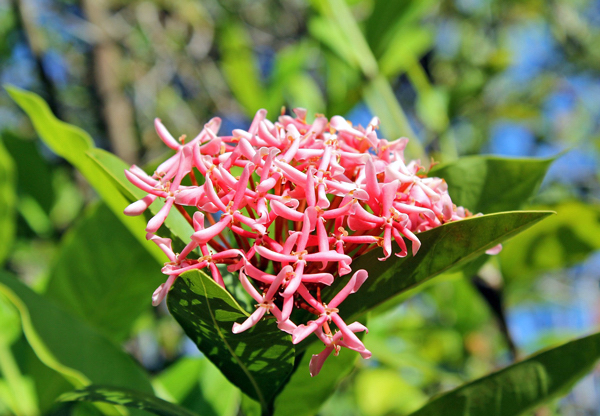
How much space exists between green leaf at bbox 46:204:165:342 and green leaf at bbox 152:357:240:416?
25cm

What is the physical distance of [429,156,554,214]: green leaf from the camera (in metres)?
1.22

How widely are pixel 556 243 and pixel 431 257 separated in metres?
1.03

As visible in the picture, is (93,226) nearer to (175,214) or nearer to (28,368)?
(28,368)

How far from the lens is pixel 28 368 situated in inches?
62.4

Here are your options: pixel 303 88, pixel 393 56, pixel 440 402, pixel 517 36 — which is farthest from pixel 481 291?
pixel 517 36

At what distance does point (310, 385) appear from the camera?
3.57 ft

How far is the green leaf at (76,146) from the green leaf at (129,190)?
76 mm

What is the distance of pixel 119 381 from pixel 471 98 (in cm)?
206

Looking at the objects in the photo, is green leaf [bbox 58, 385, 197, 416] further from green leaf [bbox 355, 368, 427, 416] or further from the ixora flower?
green leaf [bbox 355, 368, 427, 416]

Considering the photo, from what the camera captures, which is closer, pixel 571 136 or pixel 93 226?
pixel 93 226

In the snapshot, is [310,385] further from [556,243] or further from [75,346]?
[556,243]

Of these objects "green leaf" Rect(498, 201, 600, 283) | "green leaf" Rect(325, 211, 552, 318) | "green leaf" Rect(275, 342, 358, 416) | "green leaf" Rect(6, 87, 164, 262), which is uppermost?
"green leaf" Rect(6, 87, 164, 262)

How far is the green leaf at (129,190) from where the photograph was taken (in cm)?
99

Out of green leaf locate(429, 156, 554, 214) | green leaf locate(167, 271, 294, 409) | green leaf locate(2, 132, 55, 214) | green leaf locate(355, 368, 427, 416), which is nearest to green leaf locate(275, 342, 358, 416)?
green leaf locate(167, 271, 294, 409)
